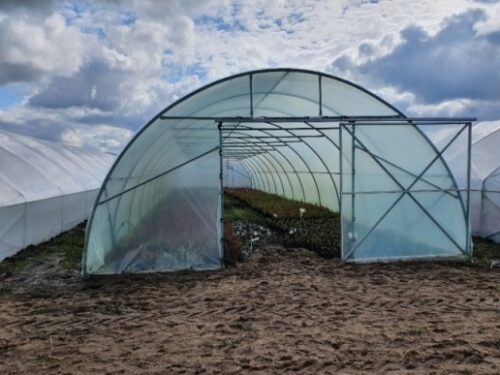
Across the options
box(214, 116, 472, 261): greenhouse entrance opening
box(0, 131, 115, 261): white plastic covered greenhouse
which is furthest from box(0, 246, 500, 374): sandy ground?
box(0, 131, 115, 261): white plastic covered greenhouse

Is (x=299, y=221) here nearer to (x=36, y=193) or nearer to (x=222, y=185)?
(x=222, y=185)

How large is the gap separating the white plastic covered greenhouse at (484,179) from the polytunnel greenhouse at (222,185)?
2.55 metres

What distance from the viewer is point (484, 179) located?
474 inches

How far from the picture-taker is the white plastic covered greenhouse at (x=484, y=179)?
11586mm

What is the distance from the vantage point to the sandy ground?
4641mm

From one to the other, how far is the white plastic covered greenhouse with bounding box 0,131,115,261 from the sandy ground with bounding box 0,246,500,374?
8.14ft

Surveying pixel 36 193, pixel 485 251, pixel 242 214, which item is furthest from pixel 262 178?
pixel 485 251

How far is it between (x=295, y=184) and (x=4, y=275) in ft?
48.0

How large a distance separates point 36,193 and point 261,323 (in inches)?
302

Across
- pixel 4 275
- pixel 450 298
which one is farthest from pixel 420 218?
pixel 4 275

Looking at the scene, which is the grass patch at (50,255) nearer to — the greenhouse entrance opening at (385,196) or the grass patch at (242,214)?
the greenhouse entrance opening at (385,196)

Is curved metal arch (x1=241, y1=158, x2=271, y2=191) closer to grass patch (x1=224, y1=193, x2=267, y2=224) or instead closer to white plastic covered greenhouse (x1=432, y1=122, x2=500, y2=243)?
grass patch (x1=224, y1=193, x2=267, y2=224)

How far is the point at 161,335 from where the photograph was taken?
17.7 ft

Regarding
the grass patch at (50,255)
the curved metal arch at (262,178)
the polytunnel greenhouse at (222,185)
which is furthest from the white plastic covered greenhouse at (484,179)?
the curved metal arch at (262,178)
